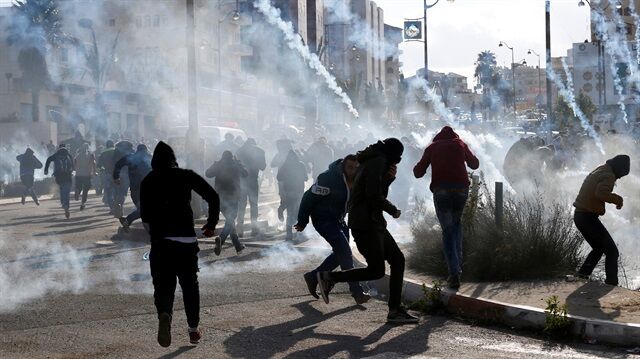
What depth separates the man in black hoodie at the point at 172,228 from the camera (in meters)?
7.07

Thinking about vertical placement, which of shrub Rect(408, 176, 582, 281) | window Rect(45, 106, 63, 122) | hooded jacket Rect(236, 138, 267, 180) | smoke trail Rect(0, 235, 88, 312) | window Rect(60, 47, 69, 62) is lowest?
smoke trail Rect(0, 235, 88, 312)

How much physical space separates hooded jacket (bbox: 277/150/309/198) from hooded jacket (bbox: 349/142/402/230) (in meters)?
8.31

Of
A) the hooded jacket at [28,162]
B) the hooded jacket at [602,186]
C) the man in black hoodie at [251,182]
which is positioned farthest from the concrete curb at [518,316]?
the hooded jacket at [28,162]

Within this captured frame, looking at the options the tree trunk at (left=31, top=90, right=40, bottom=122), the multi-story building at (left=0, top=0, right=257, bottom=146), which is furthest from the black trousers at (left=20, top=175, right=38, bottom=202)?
the tree trunk at (left=31, top=90, right=40, bottom=122)

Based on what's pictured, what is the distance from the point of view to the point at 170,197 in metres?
7.13

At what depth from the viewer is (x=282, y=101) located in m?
78.9

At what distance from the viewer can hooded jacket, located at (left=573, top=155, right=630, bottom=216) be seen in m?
9.77

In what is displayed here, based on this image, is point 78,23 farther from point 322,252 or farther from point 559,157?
point 322,252

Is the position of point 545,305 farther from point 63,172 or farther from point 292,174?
point 63,172

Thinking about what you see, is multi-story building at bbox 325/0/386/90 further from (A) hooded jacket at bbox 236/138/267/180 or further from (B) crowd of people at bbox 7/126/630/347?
(B) crowd of people at bbox 7/126/630/347

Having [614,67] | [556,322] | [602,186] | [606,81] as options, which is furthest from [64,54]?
[556,322]

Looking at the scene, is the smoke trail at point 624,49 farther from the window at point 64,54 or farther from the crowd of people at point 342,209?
the crowd of people at point 342,209

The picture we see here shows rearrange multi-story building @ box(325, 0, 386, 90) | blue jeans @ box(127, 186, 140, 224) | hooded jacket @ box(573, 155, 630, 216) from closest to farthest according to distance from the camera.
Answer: hooded jacket @ box(573, 155, 630, 216) < blue jeans @ box(127, 186, 140, 224) < multi-story building @ box(325, 0, 386, 90)

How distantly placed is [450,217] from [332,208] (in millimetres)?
1197
